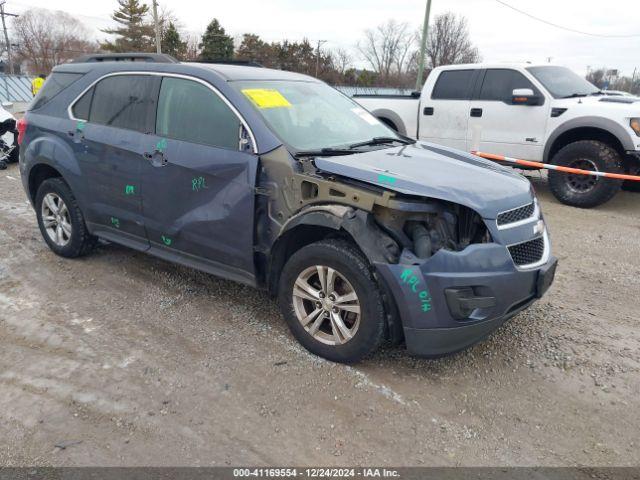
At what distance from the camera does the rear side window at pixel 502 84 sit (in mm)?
7801

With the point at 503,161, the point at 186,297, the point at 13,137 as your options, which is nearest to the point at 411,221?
the point at 186,297

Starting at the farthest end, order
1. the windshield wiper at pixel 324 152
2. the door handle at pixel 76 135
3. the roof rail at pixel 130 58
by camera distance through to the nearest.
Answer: the door handle at pixel 76 135
the roof rail at pixel 130 58
the windshield wiper at pixel 324 152

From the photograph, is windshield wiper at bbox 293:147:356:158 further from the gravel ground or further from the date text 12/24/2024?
the date text 12/24/2024

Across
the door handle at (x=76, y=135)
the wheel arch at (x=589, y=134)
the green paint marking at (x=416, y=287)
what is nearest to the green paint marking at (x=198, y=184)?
the door handle at (x=76, y=135)

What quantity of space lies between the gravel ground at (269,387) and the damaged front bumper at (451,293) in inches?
16.0

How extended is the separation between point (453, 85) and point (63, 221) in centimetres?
645

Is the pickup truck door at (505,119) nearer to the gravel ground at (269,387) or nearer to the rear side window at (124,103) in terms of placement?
the gravel ground at (269,387)

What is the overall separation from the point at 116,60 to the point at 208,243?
2.16 m

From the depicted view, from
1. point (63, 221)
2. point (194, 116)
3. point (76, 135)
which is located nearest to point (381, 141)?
point (194, 116)

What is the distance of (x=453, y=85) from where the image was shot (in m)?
8.54

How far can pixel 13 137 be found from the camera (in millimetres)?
10031

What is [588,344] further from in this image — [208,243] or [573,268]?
[208,243]

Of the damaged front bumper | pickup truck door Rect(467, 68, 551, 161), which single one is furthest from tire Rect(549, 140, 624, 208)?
the damaged front bumper

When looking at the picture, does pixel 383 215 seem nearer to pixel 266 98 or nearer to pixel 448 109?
pixel 266 98
